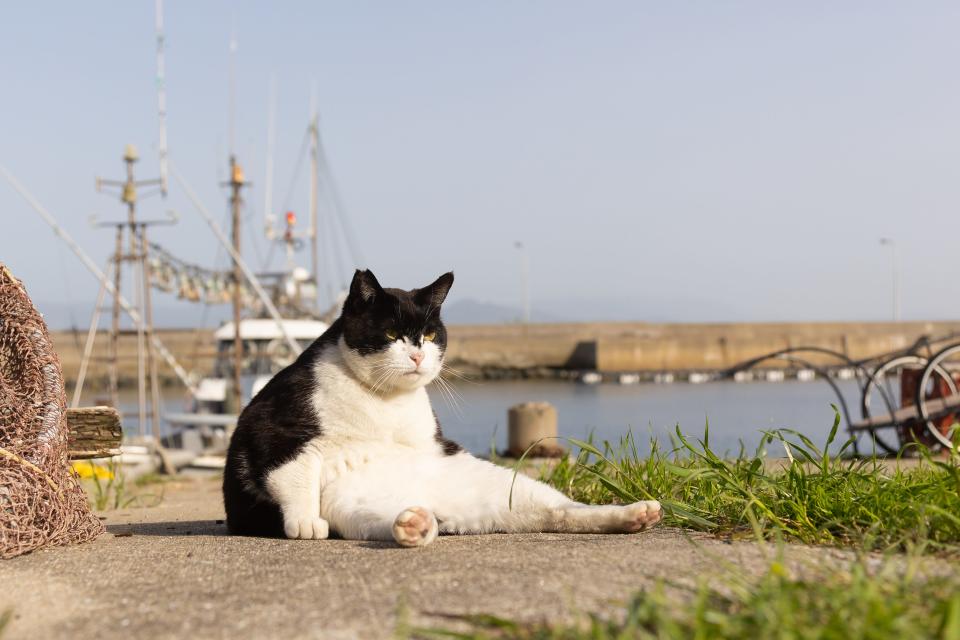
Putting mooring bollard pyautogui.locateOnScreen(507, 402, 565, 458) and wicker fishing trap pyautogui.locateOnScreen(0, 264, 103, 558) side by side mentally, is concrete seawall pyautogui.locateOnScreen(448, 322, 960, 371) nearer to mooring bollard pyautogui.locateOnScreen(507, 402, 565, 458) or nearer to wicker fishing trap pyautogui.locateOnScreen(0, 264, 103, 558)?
mooring bollard pyautogui.locateOnScreen(507, 402, 565, 458)

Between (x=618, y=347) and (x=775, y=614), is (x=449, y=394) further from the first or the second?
(x=618, y=347)

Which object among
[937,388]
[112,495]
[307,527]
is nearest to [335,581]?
[307,527]

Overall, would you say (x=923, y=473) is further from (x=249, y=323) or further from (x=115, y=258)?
(x=115, y=258)

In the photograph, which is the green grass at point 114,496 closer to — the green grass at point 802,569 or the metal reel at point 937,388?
the green grass at point 802,569

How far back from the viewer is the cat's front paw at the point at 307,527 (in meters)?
4.03

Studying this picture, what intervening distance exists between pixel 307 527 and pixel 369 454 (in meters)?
0.45

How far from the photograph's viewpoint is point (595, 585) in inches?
109

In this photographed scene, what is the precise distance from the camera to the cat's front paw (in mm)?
4031

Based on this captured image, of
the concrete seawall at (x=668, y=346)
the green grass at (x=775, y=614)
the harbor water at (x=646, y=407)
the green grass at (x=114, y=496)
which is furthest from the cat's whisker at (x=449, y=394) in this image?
the concrete seawall at (x=668, y=346)

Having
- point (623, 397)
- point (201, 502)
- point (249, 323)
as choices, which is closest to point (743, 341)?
point (623, 397)

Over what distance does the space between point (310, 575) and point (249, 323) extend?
21.8 meters

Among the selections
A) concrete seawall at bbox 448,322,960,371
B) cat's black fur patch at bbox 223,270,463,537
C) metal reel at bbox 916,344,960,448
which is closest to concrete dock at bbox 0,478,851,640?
cat's black fur patch at bbox 223,270,463,537

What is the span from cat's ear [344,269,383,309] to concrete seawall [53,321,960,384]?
44.8 m

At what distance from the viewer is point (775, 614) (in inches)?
91.5
